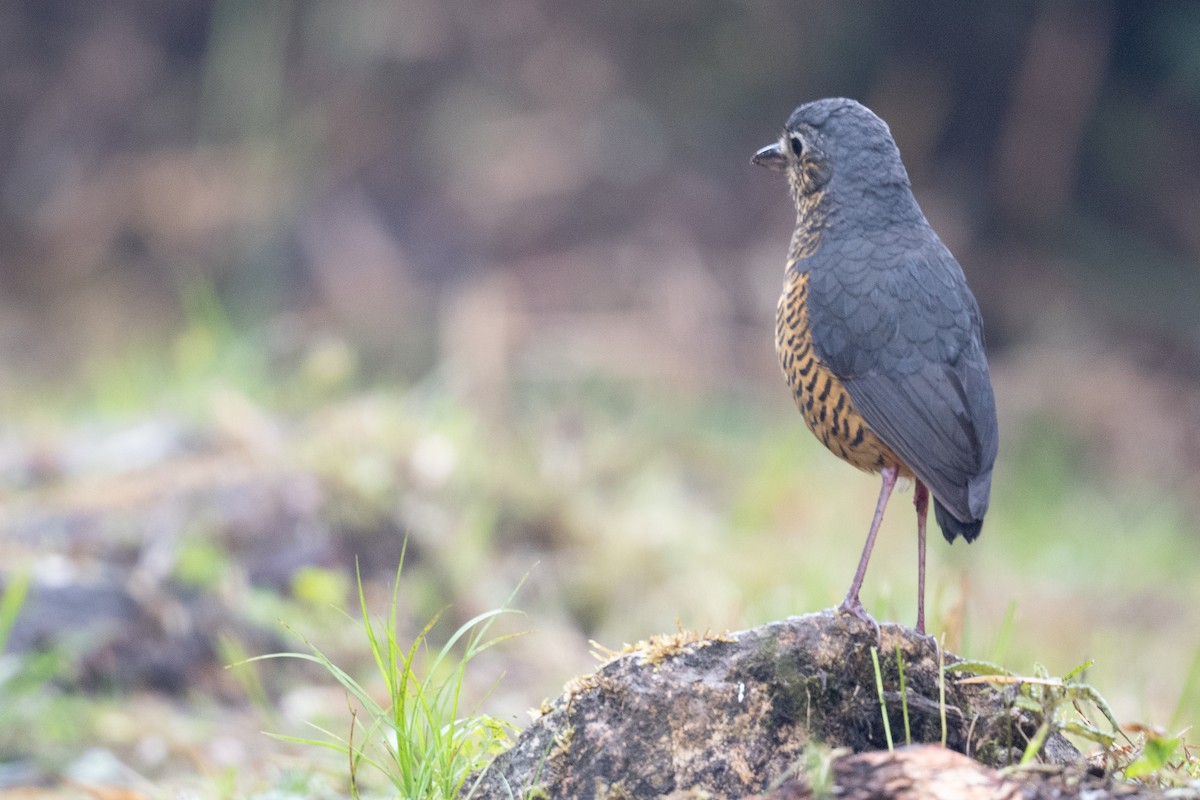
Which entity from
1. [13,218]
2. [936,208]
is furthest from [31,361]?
[936,208]

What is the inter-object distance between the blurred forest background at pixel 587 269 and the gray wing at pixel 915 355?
240cm

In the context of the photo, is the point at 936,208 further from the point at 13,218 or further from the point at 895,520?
the point at 13,218

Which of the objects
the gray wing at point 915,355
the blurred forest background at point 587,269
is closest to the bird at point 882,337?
the gray wing at point 915,355

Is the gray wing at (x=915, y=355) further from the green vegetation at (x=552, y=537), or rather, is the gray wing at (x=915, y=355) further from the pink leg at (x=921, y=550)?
the green vegetation at (x=552, y=537)

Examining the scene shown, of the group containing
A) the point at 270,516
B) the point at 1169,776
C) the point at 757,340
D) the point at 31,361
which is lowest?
the point at 1169,776

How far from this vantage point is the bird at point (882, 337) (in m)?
2.99

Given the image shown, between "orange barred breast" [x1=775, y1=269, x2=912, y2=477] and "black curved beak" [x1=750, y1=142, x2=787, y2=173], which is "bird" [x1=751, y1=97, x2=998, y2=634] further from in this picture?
"black curved beak" [x1=750, y1=142, x2=787, y2=173]

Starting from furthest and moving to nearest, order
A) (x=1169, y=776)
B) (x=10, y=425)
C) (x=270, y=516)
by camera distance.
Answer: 1. (x=10, y=425)
2. (x=270, y=516)
3. (x=1169, y=776)

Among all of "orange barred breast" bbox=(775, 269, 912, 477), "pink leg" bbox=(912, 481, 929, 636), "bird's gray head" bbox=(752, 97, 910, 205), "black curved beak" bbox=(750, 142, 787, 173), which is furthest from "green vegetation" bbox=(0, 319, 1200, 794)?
"black curved beak" bbox=(750, 142, 787, 173)

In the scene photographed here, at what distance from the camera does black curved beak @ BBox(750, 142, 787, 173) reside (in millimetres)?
3621

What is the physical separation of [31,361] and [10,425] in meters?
2.72

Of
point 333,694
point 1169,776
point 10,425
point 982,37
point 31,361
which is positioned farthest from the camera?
point 982,37

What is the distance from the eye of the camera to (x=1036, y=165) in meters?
9.77

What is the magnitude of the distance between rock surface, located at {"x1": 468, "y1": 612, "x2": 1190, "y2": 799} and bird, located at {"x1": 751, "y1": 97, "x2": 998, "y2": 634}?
267mm
